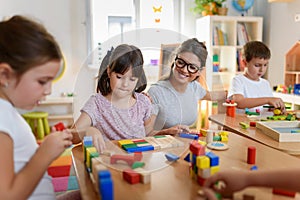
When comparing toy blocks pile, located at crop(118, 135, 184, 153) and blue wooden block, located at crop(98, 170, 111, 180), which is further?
toy blocks pile, located at crop(118, 135, 184, 153)

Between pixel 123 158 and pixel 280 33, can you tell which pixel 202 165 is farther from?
pixel 280 33

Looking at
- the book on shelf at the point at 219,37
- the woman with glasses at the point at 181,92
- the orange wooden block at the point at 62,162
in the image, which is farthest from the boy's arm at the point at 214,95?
the book on shelf at the point at 219,37

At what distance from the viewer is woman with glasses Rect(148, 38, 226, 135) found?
79 centimetres

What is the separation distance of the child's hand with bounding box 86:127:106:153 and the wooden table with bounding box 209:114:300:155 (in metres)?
0.36

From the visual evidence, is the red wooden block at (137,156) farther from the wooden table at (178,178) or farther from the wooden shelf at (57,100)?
the wooden shelf at (57,100)

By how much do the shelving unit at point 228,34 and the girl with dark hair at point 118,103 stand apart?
212 centimetres

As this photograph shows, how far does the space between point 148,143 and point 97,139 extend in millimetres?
156

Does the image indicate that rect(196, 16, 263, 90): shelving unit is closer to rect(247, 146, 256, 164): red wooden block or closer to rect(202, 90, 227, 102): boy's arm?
rect(202, 90, 227, 102): boy's arm

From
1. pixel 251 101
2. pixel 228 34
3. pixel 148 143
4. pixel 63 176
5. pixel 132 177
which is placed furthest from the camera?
pixel 228 34

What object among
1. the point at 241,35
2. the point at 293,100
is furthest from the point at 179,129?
the point at 241,35

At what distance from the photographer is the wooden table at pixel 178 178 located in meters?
0.57

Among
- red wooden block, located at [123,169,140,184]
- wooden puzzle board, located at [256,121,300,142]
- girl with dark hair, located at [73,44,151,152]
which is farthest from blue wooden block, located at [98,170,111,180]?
wooden puzzle board, located at [256,121,300,142]

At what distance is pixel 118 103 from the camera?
2.82ft

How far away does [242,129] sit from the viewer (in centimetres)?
114
